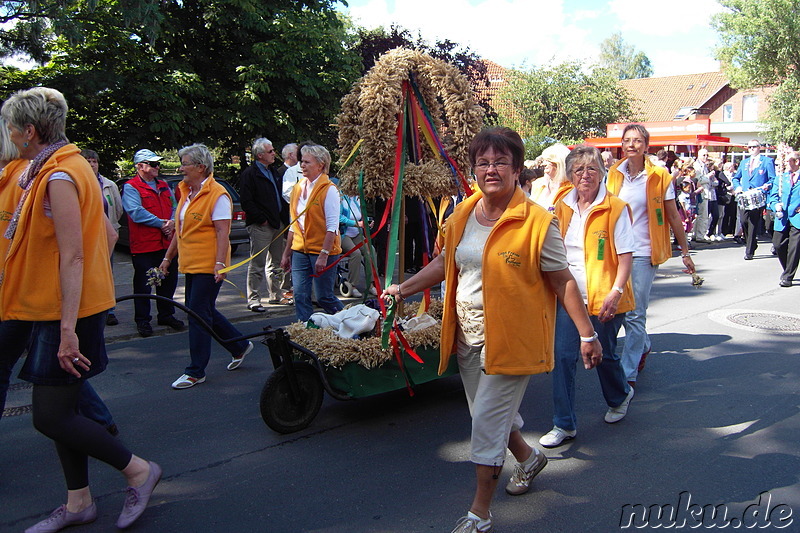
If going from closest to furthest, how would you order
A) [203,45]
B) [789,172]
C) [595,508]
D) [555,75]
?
[595,508], [789,172], [203,45], [555,75]

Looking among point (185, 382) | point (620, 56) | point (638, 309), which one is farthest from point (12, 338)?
point (620, 56)

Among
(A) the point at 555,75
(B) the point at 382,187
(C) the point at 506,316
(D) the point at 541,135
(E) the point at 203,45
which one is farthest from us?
(A) the point at 555,75

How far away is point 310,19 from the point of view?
54.7 feet

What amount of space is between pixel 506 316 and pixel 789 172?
923cm

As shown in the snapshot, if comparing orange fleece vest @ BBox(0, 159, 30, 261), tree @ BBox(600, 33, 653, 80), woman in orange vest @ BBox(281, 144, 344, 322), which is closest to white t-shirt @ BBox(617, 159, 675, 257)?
woman in orange vest @ BBox(281, 144, 344, 322)

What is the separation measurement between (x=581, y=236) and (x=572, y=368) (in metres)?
0.86

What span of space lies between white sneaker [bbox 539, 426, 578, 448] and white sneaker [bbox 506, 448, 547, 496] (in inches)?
23.5

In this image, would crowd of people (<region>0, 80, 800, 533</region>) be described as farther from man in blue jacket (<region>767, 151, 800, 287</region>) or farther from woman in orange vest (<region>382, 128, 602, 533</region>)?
man in blue jacket (<region>767, 151, 800, 287</region>)

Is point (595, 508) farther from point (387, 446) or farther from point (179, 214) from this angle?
point (179, 214)

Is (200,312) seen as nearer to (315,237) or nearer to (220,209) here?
(220,209)

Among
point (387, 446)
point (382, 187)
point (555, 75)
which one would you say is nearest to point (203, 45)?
point (382, 187)

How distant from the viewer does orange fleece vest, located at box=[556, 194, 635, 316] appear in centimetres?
429

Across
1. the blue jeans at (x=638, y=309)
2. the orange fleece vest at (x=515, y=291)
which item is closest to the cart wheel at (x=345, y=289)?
the blue jeans at (x=638, y=309)

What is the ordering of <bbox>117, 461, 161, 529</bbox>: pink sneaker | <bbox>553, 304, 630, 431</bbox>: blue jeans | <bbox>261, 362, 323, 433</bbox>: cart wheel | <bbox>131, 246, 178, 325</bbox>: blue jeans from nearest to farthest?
<bbox>117, 461, 161, 529</bbox>: pink sneaker
<bbox>553, 304, 630, 431</bbox>: blue jeans
<bbox>261, 362, 323, 433</bbox>: cart wheel
<bbox>131, 246, 178, 325</bbox>: blue jeans
